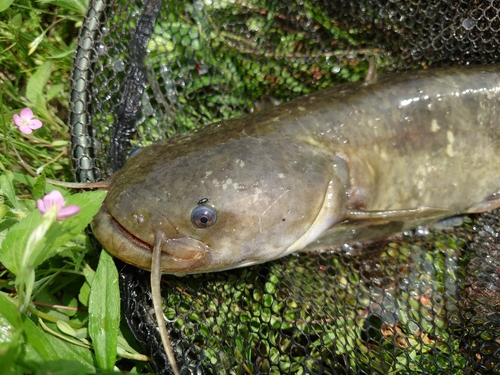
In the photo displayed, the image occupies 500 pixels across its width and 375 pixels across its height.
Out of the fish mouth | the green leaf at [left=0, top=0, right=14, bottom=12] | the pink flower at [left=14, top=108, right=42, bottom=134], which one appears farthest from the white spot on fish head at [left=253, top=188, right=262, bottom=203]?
the green leaf at [left=0, top=0, right=14, bottom=12]

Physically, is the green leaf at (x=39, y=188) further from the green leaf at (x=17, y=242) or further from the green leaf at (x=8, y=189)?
the green leaf at (x=17, y=242)

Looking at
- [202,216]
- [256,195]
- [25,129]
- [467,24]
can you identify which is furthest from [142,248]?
[467,24]

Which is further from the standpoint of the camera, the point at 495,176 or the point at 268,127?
the point at 495,176

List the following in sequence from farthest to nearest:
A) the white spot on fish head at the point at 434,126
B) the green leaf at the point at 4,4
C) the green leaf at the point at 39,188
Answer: the green leaf at the point at 4,4
the white spot on fish head at the point at 434,126
the green leaf at the point at 39,188

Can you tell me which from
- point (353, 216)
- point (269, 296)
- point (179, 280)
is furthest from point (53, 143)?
point (353, 216)

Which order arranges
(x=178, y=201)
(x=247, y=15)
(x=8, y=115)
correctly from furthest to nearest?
1. (x=247, y=15)
2. (x=8, y=115)
3. (x=178, y=201)

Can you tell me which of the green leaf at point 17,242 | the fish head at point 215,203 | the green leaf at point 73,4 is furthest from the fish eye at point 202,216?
the green leaf at point 73,4

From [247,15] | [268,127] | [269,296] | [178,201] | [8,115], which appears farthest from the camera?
[247,15]

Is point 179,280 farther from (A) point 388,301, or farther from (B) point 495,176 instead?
(B) point 495,176
